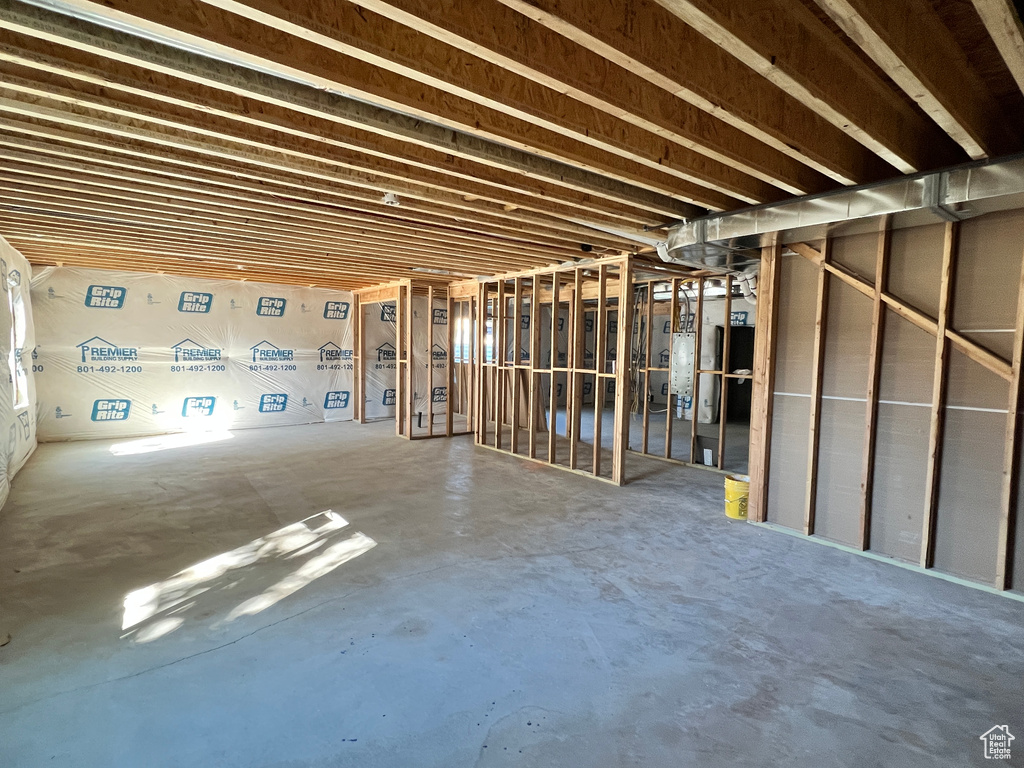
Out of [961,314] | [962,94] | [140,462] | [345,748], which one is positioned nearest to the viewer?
[345,748]

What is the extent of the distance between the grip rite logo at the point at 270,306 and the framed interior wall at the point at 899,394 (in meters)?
8.20

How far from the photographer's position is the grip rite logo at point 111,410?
804 cm

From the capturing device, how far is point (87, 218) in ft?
15.3

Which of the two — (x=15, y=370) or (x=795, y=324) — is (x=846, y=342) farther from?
(x=15, y=370)

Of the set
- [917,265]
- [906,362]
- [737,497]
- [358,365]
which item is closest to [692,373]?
[737,497]

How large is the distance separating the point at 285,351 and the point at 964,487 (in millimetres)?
9665

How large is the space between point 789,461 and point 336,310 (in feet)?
27.8

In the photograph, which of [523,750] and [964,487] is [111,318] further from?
[964,487]

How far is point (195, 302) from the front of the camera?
8.70 m

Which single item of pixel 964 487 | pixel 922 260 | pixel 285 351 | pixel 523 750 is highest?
pixel 922 260

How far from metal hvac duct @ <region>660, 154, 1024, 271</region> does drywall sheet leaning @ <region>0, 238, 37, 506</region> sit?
636 centimetres

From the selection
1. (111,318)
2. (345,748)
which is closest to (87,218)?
(111,318)

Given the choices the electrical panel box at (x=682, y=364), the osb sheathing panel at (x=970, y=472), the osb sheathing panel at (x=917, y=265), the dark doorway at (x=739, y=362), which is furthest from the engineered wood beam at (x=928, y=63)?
the dark doorway at (x=739, y=362)

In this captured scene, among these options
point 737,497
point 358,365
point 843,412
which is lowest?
point 737,497
